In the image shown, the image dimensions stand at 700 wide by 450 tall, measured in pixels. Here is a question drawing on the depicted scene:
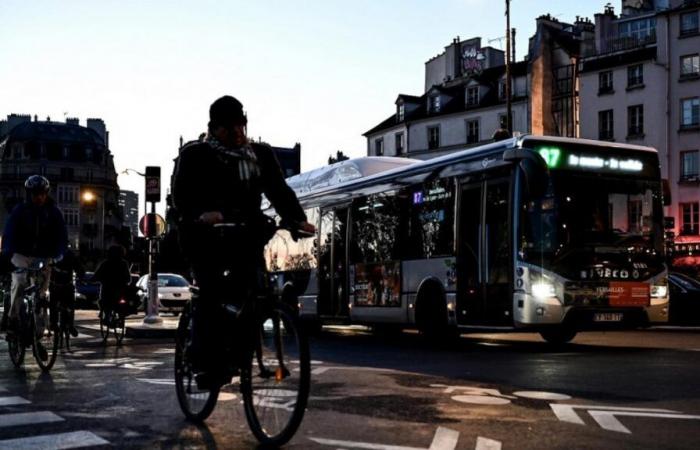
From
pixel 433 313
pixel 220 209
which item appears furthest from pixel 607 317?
pixel 220 209

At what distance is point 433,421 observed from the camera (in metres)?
6.13

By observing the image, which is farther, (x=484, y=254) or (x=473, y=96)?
(x=473, y=96)

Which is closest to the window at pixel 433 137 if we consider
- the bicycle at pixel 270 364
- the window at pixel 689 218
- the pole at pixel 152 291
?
the window at pixel 689 218

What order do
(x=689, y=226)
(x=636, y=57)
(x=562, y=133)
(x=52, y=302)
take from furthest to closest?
(x=562, y=133), (x=636, y=57), (x=689, y=226), (x=52, y=302)

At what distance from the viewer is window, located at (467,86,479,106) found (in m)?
62.4

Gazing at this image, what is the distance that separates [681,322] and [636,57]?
33.0 meters

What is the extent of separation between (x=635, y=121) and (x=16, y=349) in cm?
4734

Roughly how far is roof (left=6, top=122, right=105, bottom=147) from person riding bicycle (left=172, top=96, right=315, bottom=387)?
407 ft

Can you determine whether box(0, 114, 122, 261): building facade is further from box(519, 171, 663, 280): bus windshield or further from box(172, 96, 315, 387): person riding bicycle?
box(172, 96, 315, 387): person riding bicycle

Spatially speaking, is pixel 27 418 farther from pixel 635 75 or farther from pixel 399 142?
pixel 399 142

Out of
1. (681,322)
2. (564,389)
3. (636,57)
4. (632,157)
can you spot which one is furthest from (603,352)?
(636,57)

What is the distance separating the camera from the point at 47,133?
12362 cm

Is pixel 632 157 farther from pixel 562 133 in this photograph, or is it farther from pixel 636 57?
pixel 562 133

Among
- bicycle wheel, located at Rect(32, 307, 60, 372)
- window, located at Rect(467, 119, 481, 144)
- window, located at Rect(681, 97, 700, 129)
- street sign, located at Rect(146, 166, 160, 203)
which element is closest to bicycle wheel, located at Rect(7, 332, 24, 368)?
bicycle wheel, located at Rect(32, 307, 60, 372)
